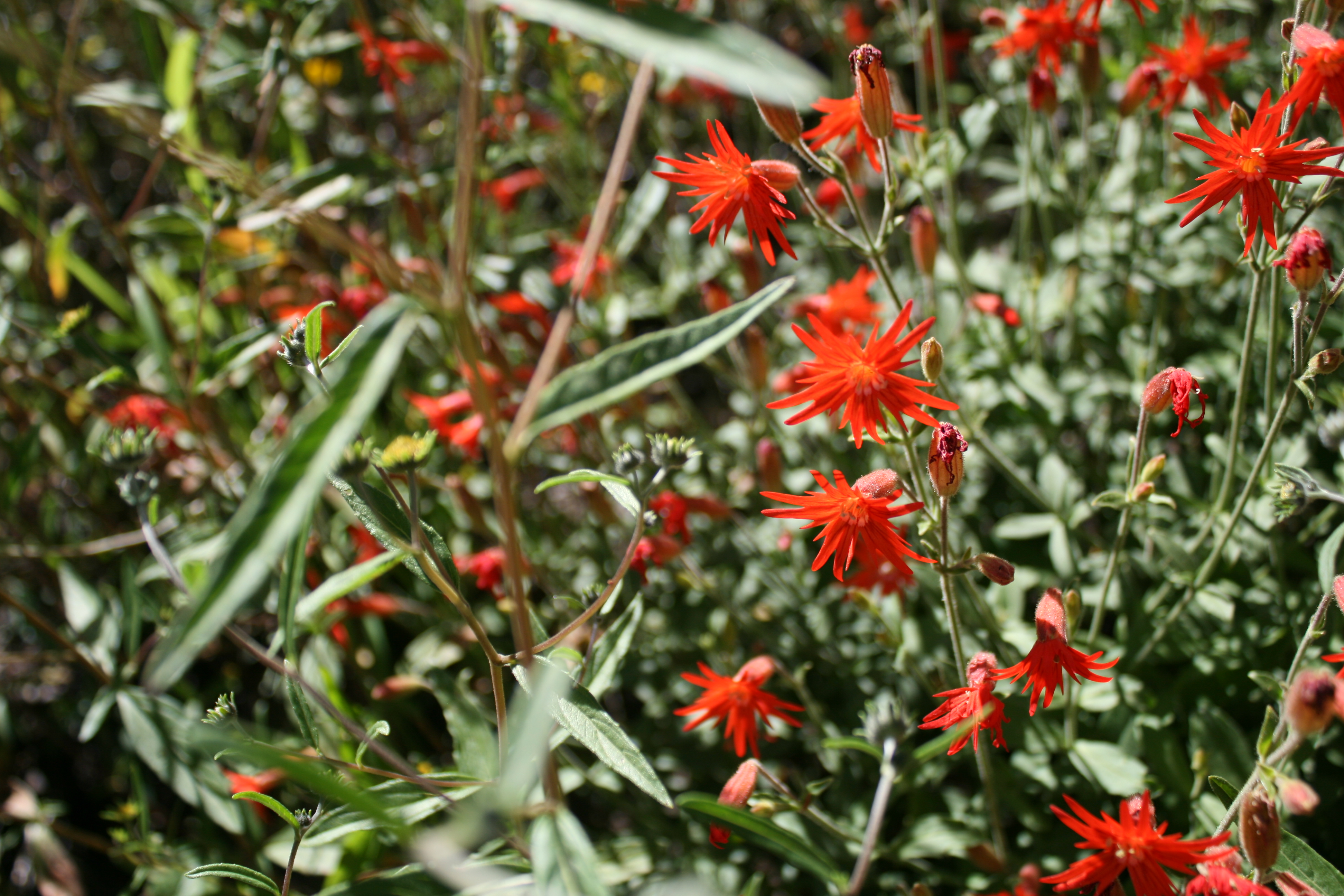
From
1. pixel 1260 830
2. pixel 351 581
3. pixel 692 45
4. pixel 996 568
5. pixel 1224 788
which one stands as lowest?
pixel 1224 788

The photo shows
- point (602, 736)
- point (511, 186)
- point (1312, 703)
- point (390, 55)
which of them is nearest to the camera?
point (1312, 703)

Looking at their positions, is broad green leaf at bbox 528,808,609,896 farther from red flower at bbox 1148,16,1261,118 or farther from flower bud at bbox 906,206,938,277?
red flower at bbox 1148,16,1261,118

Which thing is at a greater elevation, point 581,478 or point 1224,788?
point 581,478

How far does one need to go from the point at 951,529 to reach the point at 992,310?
0.44 meters

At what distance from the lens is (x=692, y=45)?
55cm

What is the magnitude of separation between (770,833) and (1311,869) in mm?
711

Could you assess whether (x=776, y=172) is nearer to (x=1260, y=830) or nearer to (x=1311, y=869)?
(x=1260, y=830)

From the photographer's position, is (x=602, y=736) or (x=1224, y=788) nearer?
(x=602, y=736)

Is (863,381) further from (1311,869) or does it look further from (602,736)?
(1311,869)

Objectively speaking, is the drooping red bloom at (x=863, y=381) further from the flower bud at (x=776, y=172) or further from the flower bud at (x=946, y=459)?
the flower bud at (x=776, y=172)

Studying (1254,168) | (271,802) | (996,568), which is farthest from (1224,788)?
(271,802)

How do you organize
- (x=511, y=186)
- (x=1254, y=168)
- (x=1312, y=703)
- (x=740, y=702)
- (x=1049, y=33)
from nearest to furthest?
(x=1312, y=703) → (x=1254, y=168) → (x=740, y=702) → (x=1049, y=33) → (x=511, y=186)

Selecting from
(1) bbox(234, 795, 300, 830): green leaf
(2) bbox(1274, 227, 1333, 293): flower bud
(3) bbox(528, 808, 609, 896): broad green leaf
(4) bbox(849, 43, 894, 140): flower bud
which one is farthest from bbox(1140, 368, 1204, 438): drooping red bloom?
(1) bbox(234, 795, 300, 830): green leaf

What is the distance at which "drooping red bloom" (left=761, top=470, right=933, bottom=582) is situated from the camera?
1.06 m
